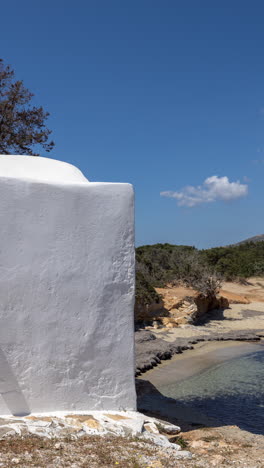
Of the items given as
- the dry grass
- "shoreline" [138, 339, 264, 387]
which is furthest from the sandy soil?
the dry grass

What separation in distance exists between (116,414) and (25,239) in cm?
257

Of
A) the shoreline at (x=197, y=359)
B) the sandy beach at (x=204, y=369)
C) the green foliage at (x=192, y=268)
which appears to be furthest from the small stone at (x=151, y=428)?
the green foliage at (x=192, y=268)

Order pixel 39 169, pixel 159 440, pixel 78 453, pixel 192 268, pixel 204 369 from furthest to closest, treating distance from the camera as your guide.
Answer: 1. pixel 192 268
2. pixel 204 369
3. pixel 39 169
4. pixel 159 440
5. pixel 78 453

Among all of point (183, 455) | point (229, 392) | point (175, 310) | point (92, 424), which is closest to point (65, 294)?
point (92, 424)

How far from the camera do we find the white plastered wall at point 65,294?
5.31 metres

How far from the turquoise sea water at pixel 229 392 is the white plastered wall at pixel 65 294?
3.00m

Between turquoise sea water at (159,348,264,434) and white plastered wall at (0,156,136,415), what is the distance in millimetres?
2996

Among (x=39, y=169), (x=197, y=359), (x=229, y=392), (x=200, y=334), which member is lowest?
(x=229, y=392)

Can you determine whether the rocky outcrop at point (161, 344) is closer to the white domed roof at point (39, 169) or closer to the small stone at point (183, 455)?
the small stone at point (183, 455)

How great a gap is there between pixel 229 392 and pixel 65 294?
5606mm

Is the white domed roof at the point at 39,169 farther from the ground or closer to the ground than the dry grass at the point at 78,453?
farther from the ground

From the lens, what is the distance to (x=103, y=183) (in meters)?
5.92

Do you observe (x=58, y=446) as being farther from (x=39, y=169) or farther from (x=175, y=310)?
(x=175, y=310)

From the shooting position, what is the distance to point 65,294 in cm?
553
